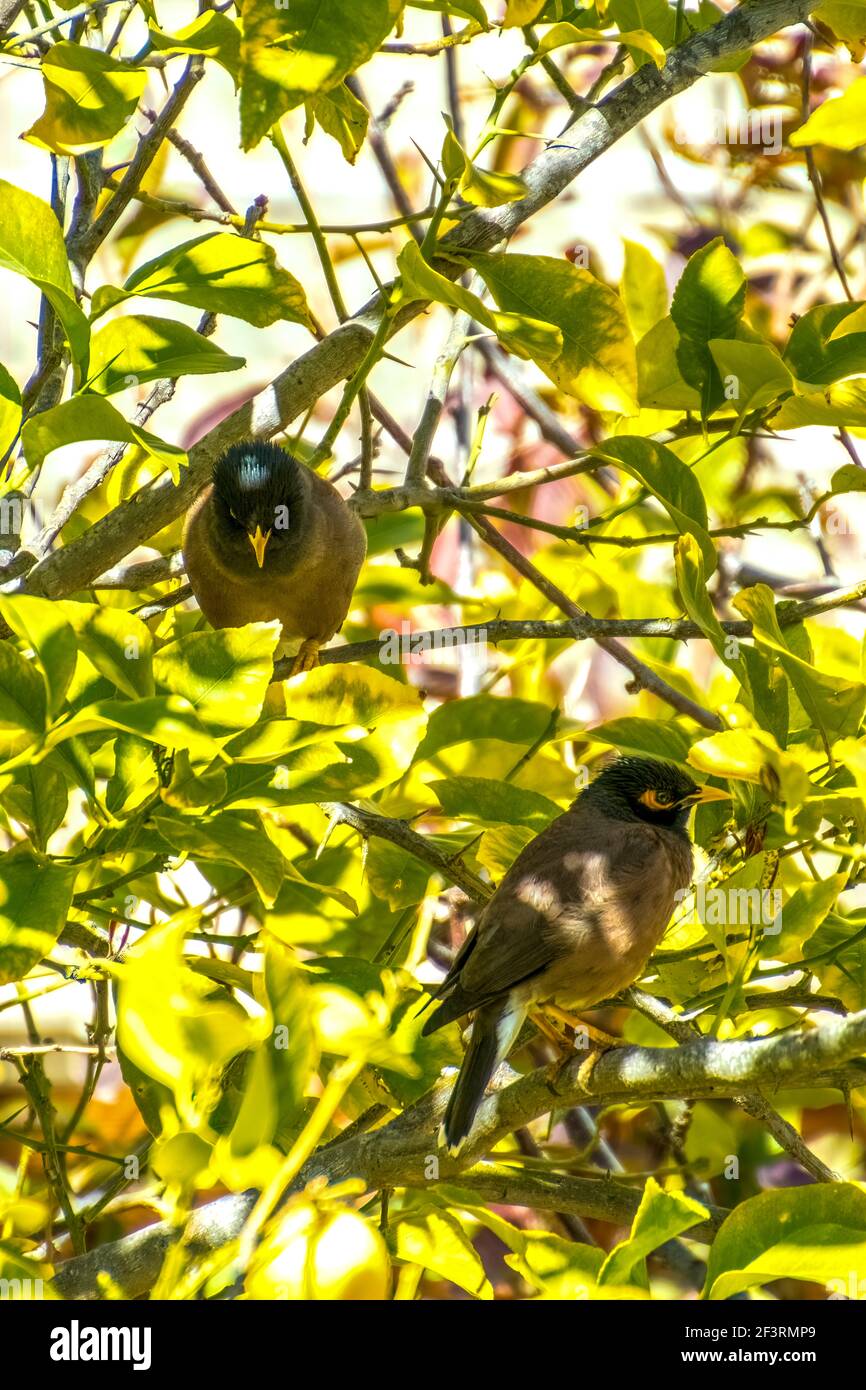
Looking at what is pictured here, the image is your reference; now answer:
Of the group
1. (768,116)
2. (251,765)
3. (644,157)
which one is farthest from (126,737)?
(644,157)

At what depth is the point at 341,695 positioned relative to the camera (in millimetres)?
1445

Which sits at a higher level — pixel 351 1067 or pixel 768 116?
pixel 768 116

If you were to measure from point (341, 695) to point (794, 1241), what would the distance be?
66 cm

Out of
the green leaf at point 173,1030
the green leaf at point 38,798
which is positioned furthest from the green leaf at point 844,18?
the green leaf at point 173,1030

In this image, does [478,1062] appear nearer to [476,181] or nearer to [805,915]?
[805,915]

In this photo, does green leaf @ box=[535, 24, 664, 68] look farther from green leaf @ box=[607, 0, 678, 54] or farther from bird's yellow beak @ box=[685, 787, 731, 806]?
bird's yellow beak @ box=[685, 787, 731, 806]

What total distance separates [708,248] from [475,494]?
0.41 m

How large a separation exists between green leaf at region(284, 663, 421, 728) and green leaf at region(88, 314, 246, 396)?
0.32m

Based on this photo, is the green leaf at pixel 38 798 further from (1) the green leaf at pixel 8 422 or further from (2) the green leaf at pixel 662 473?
(2) the green leaf at pixel 662 473

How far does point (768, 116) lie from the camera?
2.98 m

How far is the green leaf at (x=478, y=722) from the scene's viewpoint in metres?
1.72

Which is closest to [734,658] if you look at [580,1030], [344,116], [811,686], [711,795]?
[811,686]

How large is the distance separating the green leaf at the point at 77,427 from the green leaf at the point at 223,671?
7.8 inches
